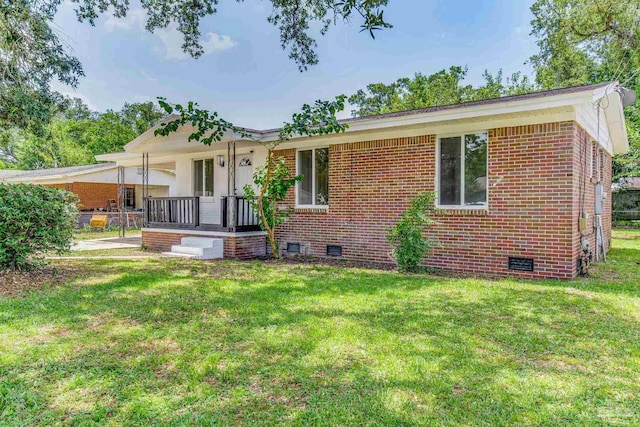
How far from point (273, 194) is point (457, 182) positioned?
4.06 m

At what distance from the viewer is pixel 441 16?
17547 millimetres

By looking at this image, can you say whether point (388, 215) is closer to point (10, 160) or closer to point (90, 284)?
point (90, 284)

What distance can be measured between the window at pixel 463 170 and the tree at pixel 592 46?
29.6 feet

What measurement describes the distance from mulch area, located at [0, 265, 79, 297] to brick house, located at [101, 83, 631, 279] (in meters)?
3.81

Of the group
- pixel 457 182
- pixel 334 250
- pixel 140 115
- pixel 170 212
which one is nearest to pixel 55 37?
pixel 170 212

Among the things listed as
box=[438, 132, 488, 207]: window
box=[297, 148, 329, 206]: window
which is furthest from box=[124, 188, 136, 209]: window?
box=[438, 132, 488, 207]: window

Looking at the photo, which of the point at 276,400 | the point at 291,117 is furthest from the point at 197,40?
the point at 276,400

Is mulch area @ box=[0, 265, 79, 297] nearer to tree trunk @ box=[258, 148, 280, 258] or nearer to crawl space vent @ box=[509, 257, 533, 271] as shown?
tree trunk @ box=[258, 148, 280, 258]

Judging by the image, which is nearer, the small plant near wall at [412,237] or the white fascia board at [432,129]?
the white fascia board at [432,129]

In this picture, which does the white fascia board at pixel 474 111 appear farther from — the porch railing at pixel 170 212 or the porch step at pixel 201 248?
the porch railing at pixel 170 212

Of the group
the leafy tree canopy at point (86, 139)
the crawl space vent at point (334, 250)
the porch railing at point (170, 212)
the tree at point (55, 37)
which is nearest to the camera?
the tree at point (55, 37)

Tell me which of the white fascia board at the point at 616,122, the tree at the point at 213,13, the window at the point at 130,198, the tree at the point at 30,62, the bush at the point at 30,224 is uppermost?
the tree at the point at 213,13

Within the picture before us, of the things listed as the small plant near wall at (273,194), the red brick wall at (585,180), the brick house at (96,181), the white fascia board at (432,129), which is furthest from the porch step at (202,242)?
the brick house at (96,181)

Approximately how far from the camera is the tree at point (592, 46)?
15562mm
